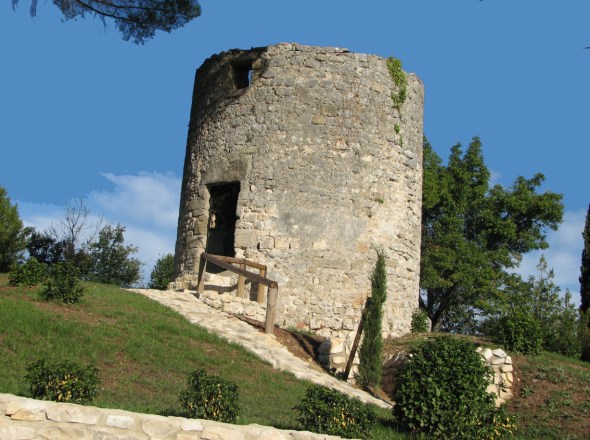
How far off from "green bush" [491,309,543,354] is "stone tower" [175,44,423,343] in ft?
8.86

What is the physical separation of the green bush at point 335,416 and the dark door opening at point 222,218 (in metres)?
9.45

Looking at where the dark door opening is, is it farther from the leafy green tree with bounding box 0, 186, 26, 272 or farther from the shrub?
the leafy green tree with bounding box 0, 186, 26, 272

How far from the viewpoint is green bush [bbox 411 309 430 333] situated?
635 inches

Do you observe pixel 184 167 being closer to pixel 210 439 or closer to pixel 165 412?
pixel 165 412

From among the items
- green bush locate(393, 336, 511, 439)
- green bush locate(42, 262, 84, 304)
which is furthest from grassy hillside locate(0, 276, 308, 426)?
green bush locate(393, 336, 511, 439)

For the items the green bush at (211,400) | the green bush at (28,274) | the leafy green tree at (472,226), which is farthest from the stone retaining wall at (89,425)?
the leafy green tree at (472,226)

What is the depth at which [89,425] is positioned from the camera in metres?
6.13

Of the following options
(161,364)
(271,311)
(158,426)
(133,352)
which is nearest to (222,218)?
(271,311)

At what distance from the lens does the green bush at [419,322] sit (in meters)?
16.1

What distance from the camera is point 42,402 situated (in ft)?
20.4

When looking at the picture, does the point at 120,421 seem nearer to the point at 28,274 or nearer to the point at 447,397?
the point at 447,397

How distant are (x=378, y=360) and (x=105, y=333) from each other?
4634 millimetres

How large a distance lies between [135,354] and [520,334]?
7130mm

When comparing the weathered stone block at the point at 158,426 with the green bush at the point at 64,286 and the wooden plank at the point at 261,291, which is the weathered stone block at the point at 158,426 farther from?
the wooden plank at the point at 261,291
